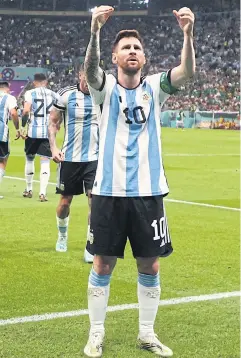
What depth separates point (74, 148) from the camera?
28.9 feet

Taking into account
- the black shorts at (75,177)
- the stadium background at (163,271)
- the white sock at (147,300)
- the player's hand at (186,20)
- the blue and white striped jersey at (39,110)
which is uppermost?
the player's hand at (186,20)

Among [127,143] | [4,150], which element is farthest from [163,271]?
[4,150]

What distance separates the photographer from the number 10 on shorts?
17.2ft

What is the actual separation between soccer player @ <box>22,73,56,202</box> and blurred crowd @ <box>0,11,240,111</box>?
42045 mm

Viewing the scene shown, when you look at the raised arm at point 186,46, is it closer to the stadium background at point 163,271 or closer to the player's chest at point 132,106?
the player's chest at point 132,106

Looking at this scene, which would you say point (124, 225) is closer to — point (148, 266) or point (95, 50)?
point (148, 266)

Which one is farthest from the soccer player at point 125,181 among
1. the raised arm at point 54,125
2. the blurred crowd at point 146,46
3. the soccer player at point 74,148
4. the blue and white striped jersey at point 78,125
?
the blurred crowd at point 146,46

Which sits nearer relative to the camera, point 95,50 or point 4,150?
point 95,50

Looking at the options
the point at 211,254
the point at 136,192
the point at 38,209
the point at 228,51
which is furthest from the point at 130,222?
the point at 228,51

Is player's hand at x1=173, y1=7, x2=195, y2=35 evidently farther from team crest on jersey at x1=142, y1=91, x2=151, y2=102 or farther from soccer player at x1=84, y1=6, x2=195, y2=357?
team crest on jersey at x1=142, y1=91, x2=151, y2=102

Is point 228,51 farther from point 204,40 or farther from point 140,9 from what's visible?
point 140,9

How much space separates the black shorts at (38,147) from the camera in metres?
14.4

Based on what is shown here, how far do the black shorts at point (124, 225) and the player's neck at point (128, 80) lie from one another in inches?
32.3

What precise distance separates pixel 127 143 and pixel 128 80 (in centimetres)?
46
